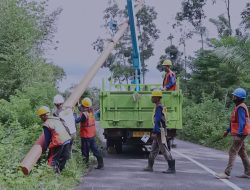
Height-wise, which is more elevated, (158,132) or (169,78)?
(169,78)

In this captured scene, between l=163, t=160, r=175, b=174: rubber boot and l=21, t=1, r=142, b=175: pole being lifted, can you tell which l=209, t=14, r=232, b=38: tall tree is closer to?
l=21, t=1, r=142, b=175: pole being lifted

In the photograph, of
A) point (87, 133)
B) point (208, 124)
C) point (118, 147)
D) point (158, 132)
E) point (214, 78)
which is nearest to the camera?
point (158, 132)

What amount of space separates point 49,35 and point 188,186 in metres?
20.7

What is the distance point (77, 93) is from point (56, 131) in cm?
487

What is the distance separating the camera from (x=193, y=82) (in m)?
36.0

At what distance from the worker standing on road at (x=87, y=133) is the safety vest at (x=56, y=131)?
1.79m

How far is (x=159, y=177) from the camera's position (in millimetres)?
9852

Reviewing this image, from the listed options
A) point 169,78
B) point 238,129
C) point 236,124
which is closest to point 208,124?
point 169,78

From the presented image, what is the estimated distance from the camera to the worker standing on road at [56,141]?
8992mm

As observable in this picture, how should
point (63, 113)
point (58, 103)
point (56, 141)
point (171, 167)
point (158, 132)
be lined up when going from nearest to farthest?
1. point (56, 141)
2. point (58, 103)
3. point (63, 113)
4. point (171, 167)
5. point (158, 132)

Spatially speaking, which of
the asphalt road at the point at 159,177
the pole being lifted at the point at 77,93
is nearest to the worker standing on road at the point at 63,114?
the pole being lifted at the point at 77,93

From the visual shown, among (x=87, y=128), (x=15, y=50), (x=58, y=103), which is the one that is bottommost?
(x=87, y=128)

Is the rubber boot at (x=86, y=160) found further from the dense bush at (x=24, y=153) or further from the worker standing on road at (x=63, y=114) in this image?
the worker standing on road at (x=63, y=114)

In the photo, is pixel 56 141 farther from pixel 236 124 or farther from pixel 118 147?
pixel 118 147
